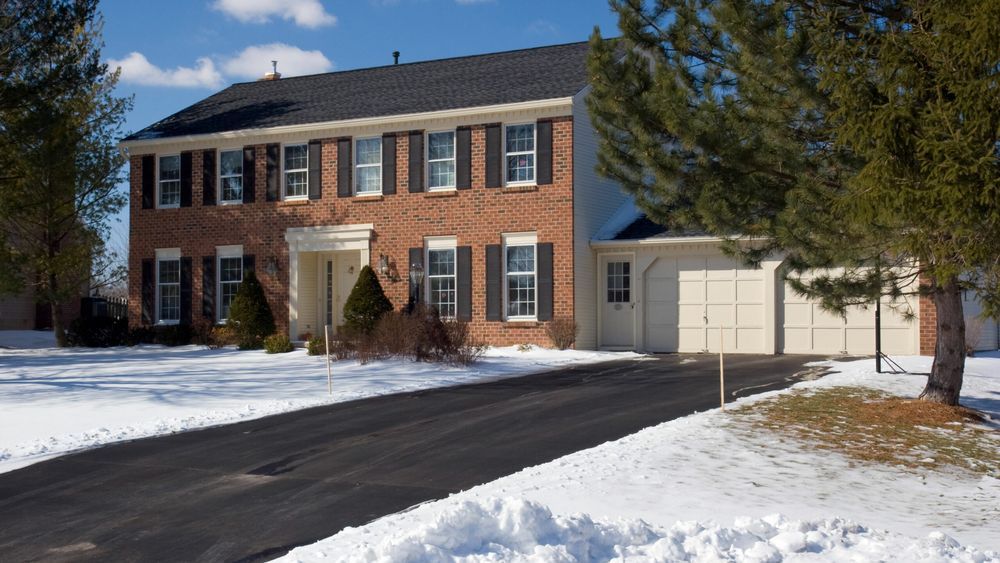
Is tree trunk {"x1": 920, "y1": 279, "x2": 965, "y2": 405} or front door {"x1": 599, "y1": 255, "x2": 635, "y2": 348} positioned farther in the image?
front door {"x1": 599, "y1": 255, "x2": 635, "y2": 348}

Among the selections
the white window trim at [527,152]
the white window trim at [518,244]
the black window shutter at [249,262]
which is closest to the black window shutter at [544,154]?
the white window trim at [527,152]

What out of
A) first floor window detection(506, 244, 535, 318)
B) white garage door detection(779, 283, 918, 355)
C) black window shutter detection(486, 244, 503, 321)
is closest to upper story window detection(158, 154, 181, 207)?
black window shutter detection(486, 244, 503, 321)

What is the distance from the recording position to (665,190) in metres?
11.8

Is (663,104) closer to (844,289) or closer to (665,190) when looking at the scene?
(665,190)

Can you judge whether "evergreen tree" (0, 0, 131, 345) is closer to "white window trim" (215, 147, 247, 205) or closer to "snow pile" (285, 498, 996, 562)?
"white window trim" (215, 147, 247, 205)


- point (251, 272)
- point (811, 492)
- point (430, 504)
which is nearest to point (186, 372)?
point (251, 272)

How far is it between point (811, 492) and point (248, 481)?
4839mm

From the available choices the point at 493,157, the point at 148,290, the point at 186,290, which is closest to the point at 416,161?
the point at 493,157

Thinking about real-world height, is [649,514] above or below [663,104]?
below

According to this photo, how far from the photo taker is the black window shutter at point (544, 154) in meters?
21.5

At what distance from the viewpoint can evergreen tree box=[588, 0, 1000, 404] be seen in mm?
7285

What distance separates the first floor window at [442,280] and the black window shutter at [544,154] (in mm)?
2847

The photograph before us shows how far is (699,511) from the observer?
7109 mm

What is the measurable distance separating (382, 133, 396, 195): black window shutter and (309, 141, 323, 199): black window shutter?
1.84 m
